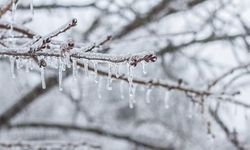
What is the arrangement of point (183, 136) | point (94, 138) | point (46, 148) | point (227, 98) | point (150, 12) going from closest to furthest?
point (227, 98) < point (46, 148) < point (150, 12) < point (94, 138) < point (183, 136)

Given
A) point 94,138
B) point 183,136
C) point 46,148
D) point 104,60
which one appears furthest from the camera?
point 183,136

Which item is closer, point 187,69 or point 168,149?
point 168,149

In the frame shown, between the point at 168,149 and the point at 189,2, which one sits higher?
the point at 189,2

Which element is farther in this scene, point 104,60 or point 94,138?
point 94,138

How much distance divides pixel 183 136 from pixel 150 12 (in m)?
3.37

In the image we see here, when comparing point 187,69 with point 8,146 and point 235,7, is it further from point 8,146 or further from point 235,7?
point 8,146

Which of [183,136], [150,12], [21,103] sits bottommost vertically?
[183,136]

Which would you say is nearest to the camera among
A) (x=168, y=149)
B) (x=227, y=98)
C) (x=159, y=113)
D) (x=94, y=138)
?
(x=227, y=98)

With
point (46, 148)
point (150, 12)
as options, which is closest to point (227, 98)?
point (46, 148)

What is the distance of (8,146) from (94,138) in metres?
3.38

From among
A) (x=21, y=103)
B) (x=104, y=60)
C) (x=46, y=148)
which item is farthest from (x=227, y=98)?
(x=21, y=103)

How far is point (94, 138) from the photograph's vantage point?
6094 millimetres

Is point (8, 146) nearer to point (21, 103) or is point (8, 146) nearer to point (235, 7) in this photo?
point (21, 103)

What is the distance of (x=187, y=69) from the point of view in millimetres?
8234
